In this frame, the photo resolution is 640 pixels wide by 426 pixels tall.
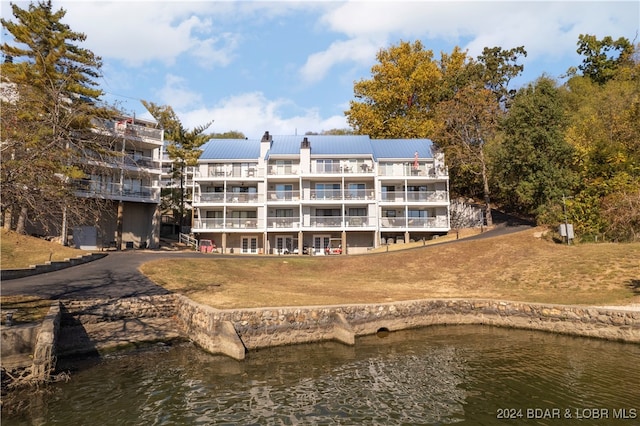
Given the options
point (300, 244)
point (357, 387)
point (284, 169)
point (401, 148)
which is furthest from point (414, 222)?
point (357, 387)

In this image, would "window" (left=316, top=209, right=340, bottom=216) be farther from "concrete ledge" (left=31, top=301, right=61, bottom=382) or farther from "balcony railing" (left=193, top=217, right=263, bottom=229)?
"concrete ledge" (left=31, top=301, right=61, bottom=382)

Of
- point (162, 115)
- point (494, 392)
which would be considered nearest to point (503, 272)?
point (494, 392)

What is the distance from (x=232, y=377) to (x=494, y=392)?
858 cm

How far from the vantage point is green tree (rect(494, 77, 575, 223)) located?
114 feet

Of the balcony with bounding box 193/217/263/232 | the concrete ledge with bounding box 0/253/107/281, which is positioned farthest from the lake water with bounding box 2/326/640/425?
the balcony with bounding box 193/217/263/232

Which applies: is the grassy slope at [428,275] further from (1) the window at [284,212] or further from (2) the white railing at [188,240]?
(2) the white railing at [188,240]

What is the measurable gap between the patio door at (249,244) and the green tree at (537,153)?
28.7 m

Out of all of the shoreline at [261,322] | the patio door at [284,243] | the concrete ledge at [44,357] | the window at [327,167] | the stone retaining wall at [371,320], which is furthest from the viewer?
the patio door at [284,243]

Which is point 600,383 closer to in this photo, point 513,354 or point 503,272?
point 513,354

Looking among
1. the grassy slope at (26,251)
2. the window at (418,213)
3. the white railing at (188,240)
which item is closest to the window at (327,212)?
the window at (418,213)

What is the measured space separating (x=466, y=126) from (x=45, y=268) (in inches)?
1705

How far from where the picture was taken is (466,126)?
1743 inches

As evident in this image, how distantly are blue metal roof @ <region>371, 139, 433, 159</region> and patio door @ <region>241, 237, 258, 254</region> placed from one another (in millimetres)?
18212

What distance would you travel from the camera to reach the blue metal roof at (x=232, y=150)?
4498 cm
